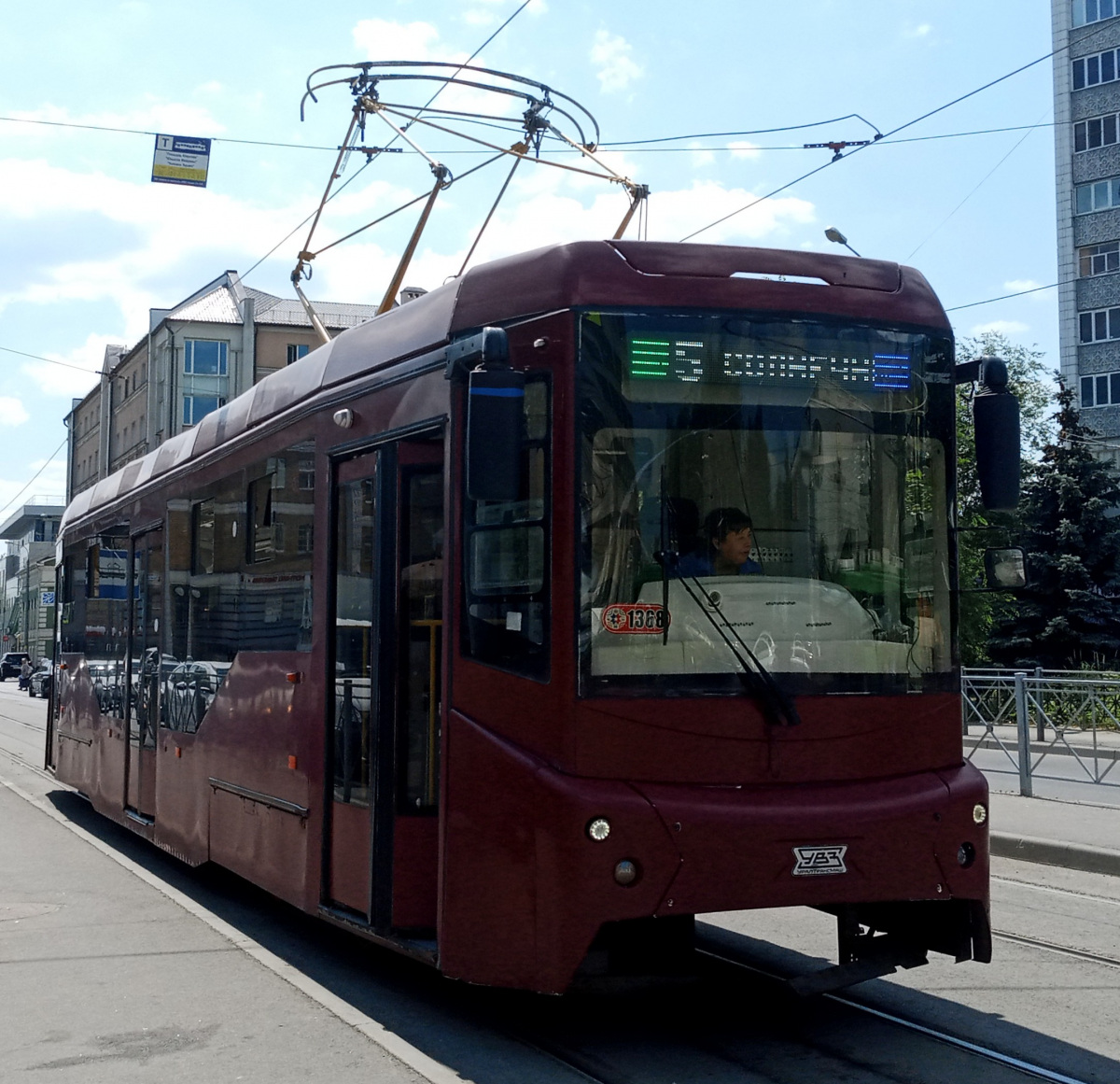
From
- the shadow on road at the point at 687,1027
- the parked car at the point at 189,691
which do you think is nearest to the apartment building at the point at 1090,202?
the parked car at the point at 189,691

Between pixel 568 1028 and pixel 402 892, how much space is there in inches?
35.1

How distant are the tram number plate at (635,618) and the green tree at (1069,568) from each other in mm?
30642

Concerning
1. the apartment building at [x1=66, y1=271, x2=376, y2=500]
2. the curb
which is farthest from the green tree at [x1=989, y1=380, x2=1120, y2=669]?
the apartment building at [x1=66, y1=271, x2=376, y2=500]

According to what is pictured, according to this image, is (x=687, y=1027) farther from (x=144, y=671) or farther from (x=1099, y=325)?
(x=1099, y=325)

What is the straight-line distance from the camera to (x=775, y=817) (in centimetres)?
554

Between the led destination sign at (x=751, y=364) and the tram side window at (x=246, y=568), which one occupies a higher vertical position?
the led destination sign at (x=751, y=364)

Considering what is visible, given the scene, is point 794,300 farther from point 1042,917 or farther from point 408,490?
point 1042,917

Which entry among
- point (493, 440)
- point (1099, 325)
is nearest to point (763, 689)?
point (493, 440)

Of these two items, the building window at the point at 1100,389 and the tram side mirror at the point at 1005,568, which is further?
the building window at the point at 1100,389

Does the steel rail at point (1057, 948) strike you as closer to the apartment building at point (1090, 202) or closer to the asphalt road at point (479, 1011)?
the asphalt road at point (479, 1011)

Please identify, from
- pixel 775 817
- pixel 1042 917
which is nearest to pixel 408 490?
pixel 775 817

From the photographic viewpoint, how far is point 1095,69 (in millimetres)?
53844

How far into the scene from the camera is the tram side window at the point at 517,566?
5715mm

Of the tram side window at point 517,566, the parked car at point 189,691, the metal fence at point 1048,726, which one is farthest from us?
the metal fence at point 1048,726
